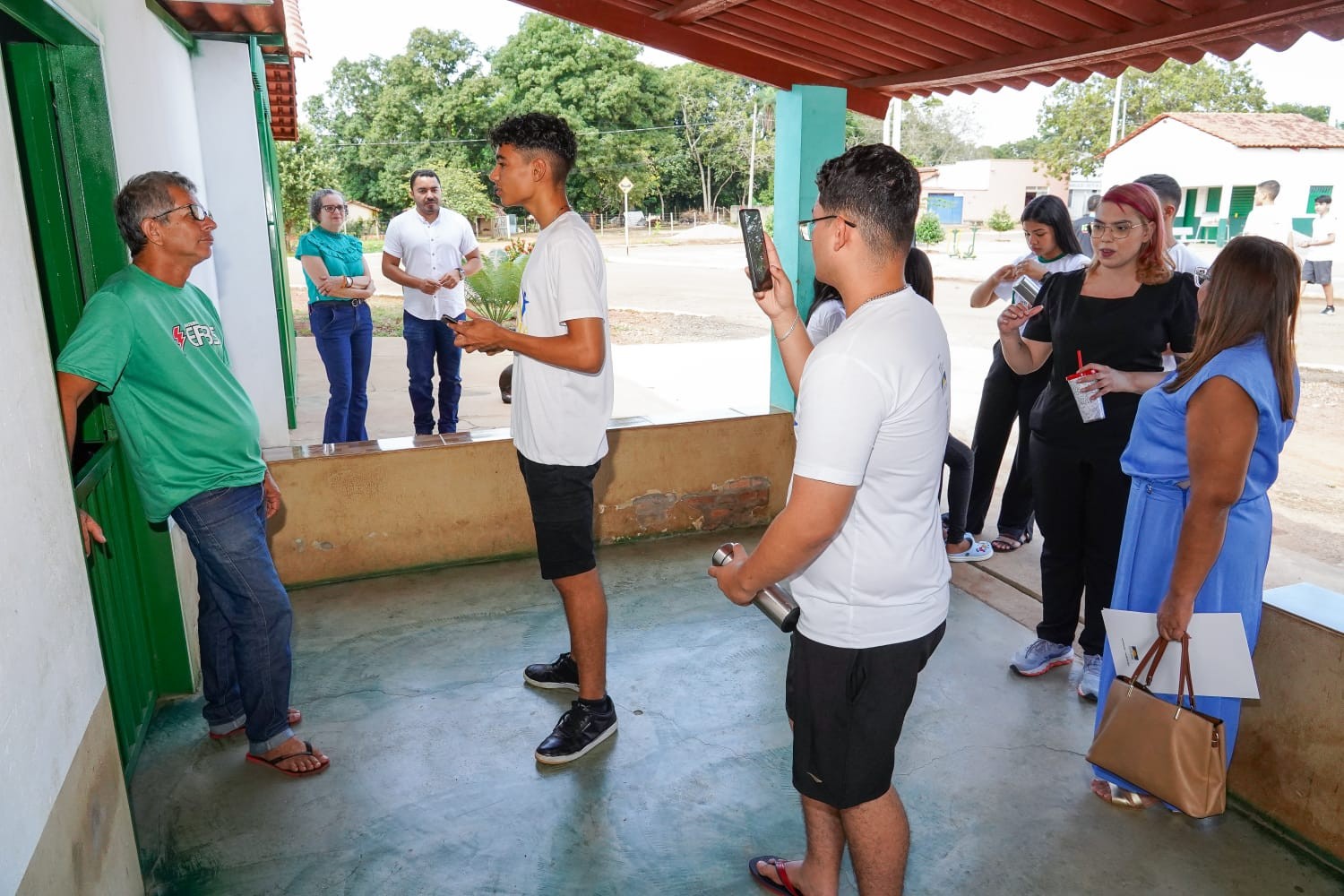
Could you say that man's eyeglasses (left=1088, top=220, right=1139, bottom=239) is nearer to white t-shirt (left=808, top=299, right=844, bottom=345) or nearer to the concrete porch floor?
white t-shirt (left=808, top=299, right=844, bottom=345)

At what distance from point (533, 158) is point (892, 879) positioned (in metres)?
2.14

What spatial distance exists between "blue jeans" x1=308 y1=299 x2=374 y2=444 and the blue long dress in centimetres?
500

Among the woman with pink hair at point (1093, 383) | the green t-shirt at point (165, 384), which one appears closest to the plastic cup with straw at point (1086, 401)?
the woman with pink hair at point (1093, 383)

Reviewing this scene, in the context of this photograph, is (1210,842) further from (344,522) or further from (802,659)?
(344,522)

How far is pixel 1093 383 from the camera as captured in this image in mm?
3076

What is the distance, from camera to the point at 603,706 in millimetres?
3066

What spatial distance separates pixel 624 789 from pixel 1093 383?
204cm

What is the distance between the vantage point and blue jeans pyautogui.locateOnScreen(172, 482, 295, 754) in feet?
8.64

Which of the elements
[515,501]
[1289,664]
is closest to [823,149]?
[515,501]

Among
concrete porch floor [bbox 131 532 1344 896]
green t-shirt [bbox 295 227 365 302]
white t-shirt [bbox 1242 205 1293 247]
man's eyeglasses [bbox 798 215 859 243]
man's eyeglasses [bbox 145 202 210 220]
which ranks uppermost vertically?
white t-shirt [bbox 1242 205 1293 247]

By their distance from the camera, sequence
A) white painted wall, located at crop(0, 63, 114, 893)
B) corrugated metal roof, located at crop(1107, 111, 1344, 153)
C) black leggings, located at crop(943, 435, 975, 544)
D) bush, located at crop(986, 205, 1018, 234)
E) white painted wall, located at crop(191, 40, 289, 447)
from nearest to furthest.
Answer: white painted wall, located at crop(0, 63, 114, 893)
black leggings, located at crop(943, 435, 975, 544)
white painted wall, located at crop(191, 40, 289, 447)
corrugated metal roof, located at crop(1107, 111, 1344, 153)
bush, located at crop(986, 205, 1018, 234)

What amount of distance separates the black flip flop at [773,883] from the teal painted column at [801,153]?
308 cm

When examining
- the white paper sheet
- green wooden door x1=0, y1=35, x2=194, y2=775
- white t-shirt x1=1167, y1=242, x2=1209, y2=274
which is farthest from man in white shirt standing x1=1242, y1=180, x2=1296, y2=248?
green wooden door x1=0, y1=35, x2=194, y2=775

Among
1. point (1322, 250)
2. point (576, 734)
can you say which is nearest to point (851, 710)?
point (576, 734)
